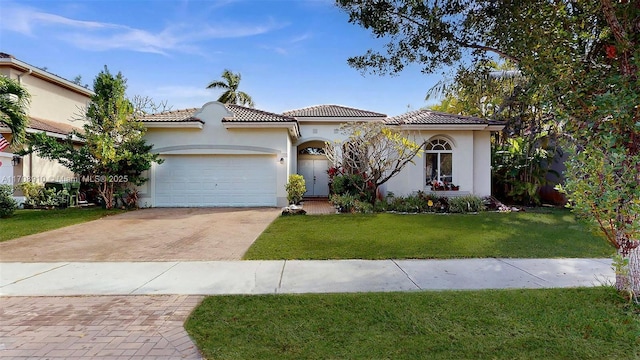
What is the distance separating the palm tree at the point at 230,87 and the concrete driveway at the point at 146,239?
823 inches

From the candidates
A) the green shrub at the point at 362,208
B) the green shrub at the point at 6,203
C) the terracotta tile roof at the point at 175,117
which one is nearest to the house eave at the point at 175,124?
the terracotta tile roof at the point at 175,117

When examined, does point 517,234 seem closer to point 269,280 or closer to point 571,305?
point 571,305

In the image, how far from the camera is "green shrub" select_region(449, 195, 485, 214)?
13.9m

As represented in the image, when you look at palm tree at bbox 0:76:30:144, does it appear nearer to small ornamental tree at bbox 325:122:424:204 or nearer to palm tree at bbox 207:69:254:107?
small ornamental tree at bbox 325:122:424:204

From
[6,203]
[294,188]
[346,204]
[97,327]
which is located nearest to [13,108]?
[6,203]

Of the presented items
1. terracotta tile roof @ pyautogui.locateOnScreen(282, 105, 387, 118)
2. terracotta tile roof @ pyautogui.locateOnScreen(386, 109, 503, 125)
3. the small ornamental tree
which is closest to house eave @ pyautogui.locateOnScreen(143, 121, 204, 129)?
terracotta tile roof @ pyautogui.locateOnScreen(282, 105, 387, 118)

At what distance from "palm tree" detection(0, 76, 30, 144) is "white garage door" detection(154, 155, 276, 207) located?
232 inches

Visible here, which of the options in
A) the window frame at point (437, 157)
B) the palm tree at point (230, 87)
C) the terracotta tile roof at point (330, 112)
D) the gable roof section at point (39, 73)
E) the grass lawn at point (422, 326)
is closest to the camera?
the grass lawn at point (422, 326)

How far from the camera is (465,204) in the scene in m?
14.1

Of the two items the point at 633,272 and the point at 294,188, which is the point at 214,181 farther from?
the point at 633,272

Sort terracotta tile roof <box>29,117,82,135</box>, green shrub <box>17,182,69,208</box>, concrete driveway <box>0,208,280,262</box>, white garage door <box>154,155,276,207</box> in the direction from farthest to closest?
white garage door <box>154,155,276,207</box>, terracotta tile roof <box>29,117,82,135</box>, green shrub <box>17,182,69,208</box>, concrete driveway <box>0,208,280,262</box>

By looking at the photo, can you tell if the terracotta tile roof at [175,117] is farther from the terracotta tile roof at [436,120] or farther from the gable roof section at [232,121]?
the terracotta tile roof at [436,120]

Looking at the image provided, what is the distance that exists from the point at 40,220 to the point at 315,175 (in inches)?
570

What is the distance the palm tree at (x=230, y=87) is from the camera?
32.0 m
